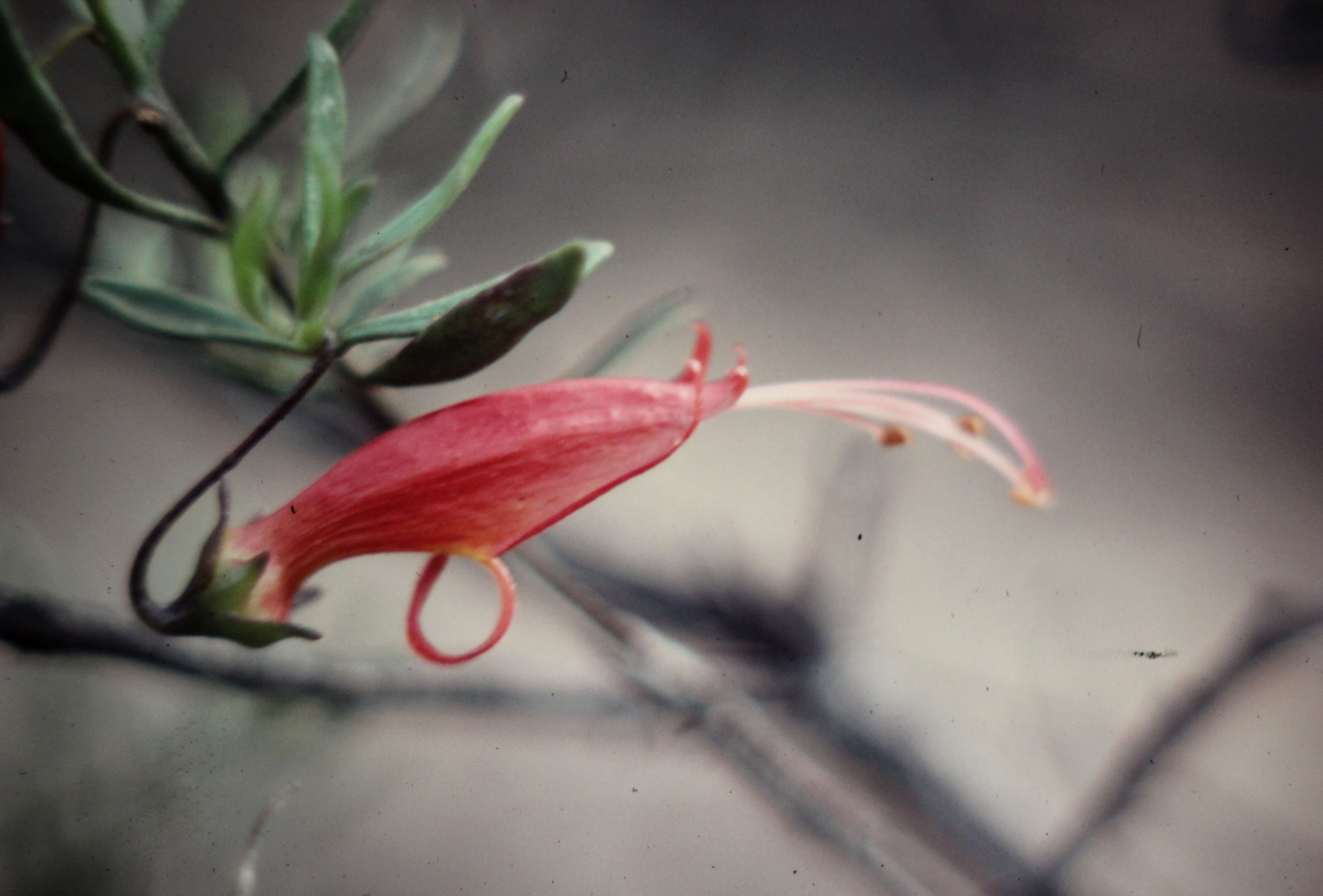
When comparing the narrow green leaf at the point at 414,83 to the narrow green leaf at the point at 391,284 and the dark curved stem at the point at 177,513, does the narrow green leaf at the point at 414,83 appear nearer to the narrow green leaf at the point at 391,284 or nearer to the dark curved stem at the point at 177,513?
the narrow green leaf at the point at 391,284

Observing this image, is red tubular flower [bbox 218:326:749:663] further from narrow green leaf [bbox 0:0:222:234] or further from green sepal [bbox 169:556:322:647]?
narrow green leaf [bbox 0:0:222:234]

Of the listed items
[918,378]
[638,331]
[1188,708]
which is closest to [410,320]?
[638,331]

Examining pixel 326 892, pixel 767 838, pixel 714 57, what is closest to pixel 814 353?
pixel 714 57

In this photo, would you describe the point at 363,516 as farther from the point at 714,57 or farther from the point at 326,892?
the point at 714,57

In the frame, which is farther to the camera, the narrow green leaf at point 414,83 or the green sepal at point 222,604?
the narrow green leaf at point 414,83

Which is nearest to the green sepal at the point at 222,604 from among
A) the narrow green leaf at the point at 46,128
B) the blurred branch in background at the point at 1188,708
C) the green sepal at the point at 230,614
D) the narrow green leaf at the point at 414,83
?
the green sepal at the point at 230,614
